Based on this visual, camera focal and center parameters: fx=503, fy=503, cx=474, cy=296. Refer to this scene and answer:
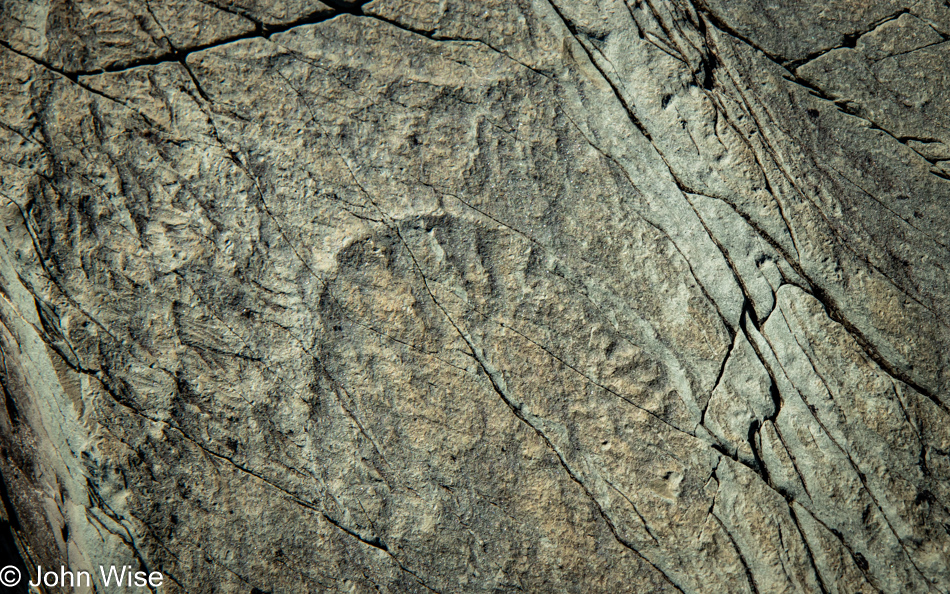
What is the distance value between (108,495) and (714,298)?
1.81 metres

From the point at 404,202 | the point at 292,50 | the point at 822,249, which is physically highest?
the point at 292,50

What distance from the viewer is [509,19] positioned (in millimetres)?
1504

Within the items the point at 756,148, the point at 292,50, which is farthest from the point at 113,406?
the point at 756,148

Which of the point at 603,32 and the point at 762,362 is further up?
the point at 603,32

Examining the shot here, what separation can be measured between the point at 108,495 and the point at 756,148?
2118 millimetres

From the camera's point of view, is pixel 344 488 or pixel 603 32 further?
pixel 603 32

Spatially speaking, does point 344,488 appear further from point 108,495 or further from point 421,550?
point 108,495

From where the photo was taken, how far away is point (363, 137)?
1.46 meters

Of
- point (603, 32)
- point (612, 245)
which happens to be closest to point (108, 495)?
point (612, 245)

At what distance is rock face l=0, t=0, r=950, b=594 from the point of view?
1.40 metres

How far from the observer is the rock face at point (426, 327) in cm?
140

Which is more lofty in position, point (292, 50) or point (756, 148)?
point (292, 50)

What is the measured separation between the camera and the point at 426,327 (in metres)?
1.43

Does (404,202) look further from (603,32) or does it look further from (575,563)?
(575,563)
